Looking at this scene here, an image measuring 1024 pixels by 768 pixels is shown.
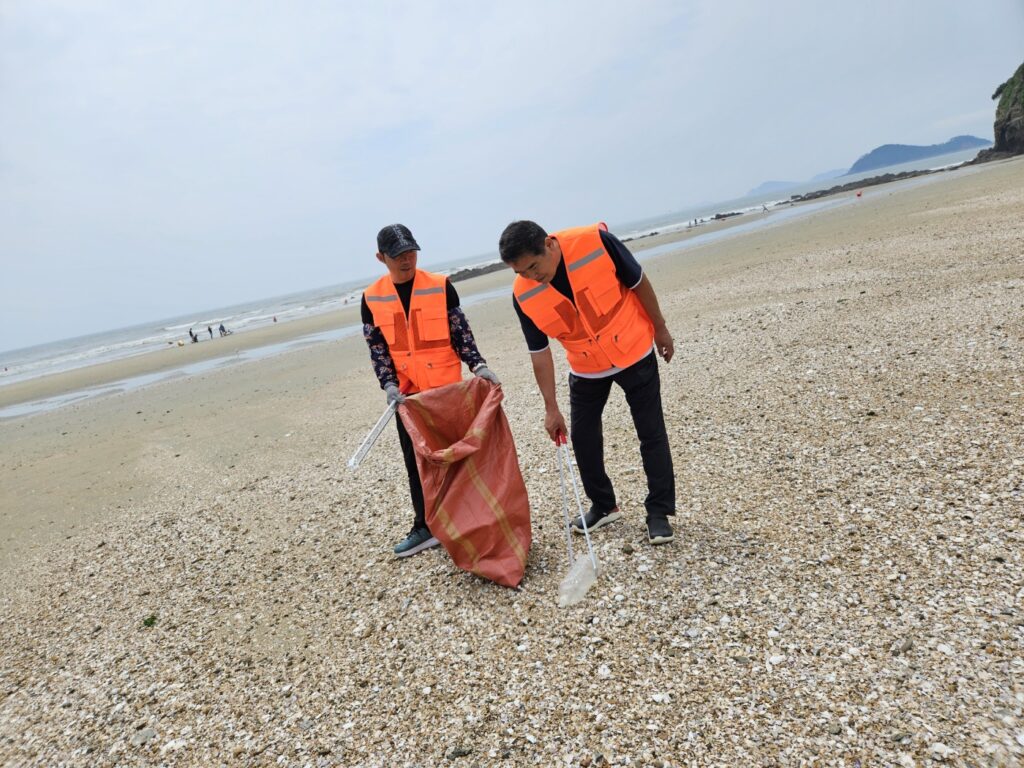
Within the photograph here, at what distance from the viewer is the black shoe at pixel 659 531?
11.1 ft

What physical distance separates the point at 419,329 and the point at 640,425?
1569mm

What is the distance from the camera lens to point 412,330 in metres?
3.65

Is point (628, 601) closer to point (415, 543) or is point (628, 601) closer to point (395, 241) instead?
point (415, 543)

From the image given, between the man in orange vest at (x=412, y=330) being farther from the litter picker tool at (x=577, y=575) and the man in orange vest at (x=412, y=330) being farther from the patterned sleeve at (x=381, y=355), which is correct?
the litter picker tool at (x=577, y=575)

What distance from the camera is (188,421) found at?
10.8 m

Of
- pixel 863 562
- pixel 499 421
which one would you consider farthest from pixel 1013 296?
pixel 499 421

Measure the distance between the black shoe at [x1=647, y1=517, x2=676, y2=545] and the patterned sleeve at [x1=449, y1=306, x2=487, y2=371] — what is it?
5.01 ft

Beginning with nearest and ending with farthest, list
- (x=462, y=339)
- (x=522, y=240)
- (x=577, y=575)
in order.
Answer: (x=522, y=240)
(x=577, y=575)
(x=462, y=339)

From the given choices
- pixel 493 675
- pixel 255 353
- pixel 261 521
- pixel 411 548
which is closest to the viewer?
pixel 493 675

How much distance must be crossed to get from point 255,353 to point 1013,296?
22.2 m

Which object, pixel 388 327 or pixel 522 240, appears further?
pixel 388 327

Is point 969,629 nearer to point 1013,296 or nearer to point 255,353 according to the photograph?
point 1013,296

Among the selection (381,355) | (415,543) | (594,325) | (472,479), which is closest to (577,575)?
(472,479)

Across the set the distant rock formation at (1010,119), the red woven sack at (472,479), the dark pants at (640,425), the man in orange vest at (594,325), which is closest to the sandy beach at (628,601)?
the red woven sack at (472,479)
